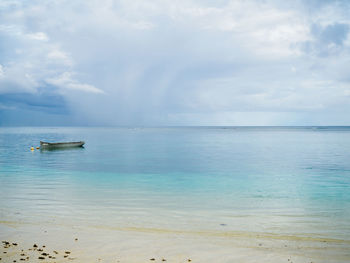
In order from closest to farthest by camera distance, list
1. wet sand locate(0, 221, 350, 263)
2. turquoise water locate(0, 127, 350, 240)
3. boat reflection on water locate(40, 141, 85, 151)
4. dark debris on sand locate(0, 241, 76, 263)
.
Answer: dark debris on sand locate(0, 241, 76, 263) < wet sand locate(0, 221, 350, 263) < turquoise water locate(0, 127, 350, 240) < boat reflection on water locate(40, 141, 85, 151)

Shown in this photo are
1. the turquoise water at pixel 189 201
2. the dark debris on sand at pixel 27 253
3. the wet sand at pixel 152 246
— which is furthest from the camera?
the turquoise water at pixel 189 201

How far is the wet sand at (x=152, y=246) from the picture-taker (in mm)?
8586

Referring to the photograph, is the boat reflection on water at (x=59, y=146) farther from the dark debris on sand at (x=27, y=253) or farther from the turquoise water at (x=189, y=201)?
the dark debris on sand at (x=27, y=253)

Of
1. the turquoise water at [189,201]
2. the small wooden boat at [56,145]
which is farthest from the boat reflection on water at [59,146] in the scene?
the turquoise water at [189,201]

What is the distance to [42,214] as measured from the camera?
13508mm

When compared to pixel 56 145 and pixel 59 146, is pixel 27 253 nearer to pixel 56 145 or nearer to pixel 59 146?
pixel 56 145

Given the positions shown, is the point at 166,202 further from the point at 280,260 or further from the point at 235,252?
the point at 280,260

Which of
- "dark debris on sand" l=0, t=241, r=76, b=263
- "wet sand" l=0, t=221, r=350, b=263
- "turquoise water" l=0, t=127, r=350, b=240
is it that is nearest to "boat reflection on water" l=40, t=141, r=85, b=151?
"turquoise water" l=0, t=127, r=350, b=240

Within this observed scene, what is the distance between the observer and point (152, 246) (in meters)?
9.58

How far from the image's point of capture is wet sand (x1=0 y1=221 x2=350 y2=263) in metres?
8.59

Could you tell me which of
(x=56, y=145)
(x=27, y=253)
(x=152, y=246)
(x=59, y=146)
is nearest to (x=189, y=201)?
(x=152, y=246)

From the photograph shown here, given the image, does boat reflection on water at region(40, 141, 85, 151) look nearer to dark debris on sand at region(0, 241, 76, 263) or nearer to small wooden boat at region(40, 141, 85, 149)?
small wooden boat at region(40, 141, 85, 149)

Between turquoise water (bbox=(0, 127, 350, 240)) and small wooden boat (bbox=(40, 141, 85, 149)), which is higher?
small wooden boat (bbox=(40, 141, 85, 149))

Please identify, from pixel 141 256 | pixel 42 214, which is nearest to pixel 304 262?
pixel 141 256
